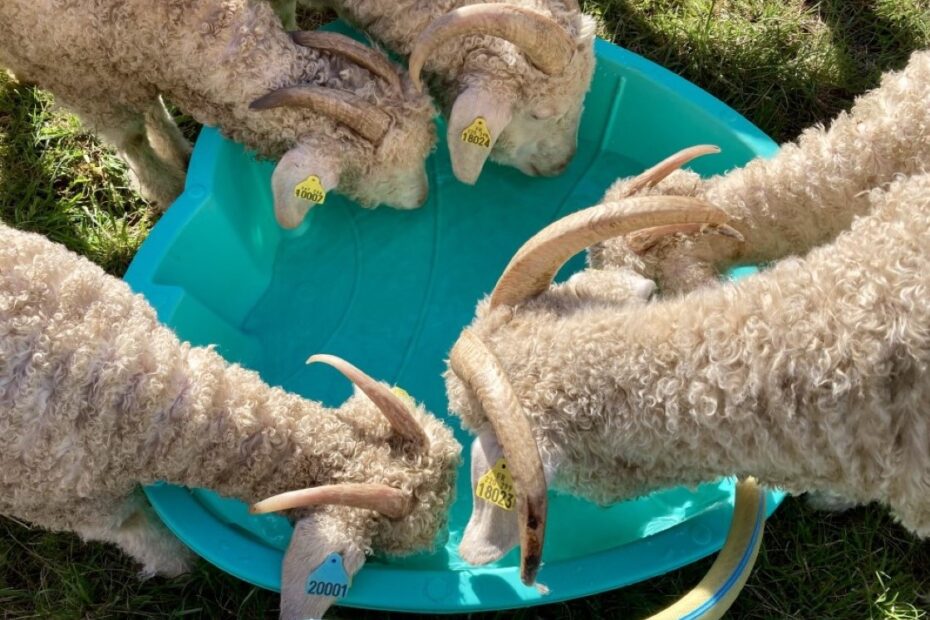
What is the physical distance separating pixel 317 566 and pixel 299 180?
1.66m

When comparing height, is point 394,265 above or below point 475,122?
below

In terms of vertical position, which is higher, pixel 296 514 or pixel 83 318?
pixel 83 318

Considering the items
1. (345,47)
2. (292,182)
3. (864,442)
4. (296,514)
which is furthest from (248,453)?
(864,442)

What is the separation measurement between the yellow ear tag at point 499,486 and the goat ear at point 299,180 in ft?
5.35

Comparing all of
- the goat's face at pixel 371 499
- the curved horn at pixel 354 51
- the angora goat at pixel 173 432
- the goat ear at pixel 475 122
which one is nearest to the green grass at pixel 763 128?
the angora goat at pixel 173 432

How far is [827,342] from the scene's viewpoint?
2.66m

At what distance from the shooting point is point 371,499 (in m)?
3.08

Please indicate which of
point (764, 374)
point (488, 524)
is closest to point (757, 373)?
point (764, 374)

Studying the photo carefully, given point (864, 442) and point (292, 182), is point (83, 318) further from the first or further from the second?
point (864, 442)

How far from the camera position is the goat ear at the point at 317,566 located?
3.01 meters

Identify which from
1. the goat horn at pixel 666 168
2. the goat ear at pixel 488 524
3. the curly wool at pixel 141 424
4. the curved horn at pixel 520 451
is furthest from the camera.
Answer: the goat horn at pixel 666 168

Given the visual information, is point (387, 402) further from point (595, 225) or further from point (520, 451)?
point (595, 225)

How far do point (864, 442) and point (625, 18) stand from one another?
342cm

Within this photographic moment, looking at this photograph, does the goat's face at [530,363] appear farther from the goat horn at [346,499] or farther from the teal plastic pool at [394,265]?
the teal plastic pool at [394,265]
